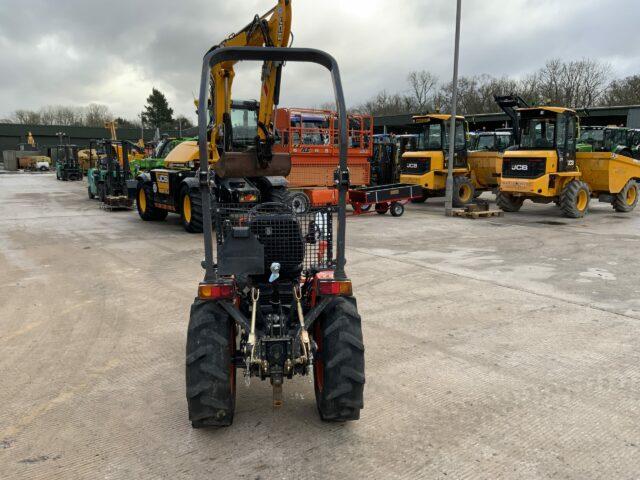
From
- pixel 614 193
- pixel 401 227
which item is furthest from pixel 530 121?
pixel 401 227

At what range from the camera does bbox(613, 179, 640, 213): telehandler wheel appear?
47.8 feet

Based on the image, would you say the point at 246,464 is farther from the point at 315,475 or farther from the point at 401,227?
the point at 401,227

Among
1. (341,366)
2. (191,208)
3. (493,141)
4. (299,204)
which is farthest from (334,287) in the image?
(493,141)

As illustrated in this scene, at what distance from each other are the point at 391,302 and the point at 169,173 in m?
7.87

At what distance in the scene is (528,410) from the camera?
3.60 metres

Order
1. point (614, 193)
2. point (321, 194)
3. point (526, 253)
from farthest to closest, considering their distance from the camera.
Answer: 1. point (614, 193)
2. point (321, 194)
3. point (526, 253)

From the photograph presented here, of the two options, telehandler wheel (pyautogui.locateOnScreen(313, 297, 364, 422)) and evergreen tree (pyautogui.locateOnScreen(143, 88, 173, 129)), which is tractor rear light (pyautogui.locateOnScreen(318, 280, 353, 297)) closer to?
telehandler wheel (pyautogui.locateOnScreen(313, 297, 364, 422))

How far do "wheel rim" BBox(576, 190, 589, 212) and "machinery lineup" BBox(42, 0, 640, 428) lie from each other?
28 millimetres

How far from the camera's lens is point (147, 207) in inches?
521

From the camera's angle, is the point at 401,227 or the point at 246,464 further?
the point at 401,227

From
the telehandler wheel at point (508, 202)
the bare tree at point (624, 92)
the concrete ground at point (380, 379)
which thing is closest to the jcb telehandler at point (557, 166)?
the telehandler wheel at point (508, 202)

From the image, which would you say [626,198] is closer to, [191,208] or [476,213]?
[476,213]

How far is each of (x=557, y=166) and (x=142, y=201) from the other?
11.2 m

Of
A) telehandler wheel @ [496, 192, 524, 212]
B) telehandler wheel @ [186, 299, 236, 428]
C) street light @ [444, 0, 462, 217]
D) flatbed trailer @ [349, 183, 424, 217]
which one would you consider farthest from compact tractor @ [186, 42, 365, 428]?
telehandler wheel @ [496, 192, 524, 212]
